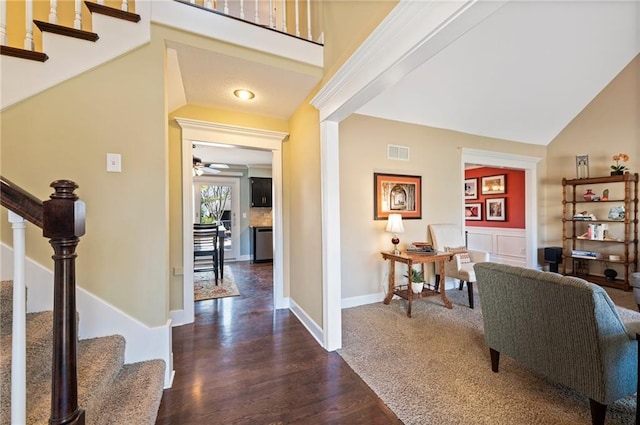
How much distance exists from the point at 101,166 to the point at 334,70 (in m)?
1.85

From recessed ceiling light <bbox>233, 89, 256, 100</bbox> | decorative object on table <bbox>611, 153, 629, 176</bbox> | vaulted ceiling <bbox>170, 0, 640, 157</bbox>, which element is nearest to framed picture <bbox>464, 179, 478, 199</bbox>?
vaulted ceiling <bbox>170, 0, 640, 157</bbox>

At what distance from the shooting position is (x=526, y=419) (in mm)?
1527

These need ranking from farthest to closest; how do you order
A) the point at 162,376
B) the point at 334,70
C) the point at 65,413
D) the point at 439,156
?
the point at 439,156 → the point at 334,70 → the point at 162,376 → the point at 65,413

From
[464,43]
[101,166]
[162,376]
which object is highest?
[464,43]

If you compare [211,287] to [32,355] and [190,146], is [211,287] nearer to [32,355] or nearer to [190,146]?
[190,146]

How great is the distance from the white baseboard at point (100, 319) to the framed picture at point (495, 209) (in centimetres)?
620

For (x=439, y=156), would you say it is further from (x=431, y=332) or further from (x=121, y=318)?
(x=121, y=318)

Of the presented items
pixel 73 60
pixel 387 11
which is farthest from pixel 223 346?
pixel 387 11

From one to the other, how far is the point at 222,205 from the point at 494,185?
6.37 m

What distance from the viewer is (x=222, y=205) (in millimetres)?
6688

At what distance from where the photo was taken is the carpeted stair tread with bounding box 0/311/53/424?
3.45 ft

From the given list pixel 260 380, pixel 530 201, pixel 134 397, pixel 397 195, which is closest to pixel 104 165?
pixel 134 397

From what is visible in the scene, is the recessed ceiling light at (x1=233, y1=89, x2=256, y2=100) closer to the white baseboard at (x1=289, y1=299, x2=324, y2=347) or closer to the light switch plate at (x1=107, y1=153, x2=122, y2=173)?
the light switch plate at (x1=107, y1=153, x2=122, y2=173)

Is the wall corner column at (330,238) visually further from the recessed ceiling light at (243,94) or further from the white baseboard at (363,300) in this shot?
the white baseboard at (363,300)
